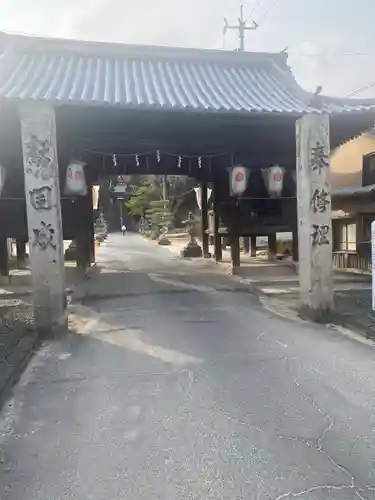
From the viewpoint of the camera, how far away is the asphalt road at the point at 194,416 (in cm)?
325

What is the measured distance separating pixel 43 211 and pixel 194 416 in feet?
15.5

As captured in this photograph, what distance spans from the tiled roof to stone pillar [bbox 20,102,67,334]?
0.42 meters

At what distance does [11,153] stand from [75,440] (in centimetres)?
961

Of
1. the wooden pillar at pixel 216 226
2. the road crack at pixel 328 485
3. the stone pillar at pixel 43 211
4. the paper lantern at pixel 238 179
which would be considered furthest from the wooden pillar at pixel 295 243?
the road crack at pixel 328 485

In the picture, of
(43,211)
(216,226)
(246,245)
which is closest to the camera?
(43,211)

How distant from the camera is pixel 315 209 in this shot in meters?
8.40

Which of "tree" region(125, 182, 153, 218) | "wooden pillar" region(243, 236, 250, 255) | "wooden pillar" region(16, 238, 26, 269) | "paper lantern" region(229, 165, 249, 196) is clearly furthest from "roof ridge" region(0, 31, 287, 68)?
"tree" region(125, 182, 153, 218)

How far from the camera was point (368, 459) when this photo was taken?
3.51m

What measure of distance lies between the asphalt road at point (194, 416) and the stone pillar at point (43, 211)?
71 cm

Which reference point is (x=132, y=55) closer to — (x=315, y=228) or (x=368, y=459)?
(x=315, y=228)

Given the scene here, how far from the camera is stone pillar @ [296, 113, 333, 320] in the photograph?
8.34 metres

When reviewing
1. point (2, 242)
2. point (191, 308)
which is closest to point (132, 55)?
point (2, 242)

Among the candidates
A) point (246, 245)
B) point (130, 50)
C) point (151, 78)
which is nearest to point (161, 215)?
point (246, 245)

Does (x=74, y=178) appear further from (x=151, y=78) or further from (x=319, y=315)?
(x=319, y=315)
